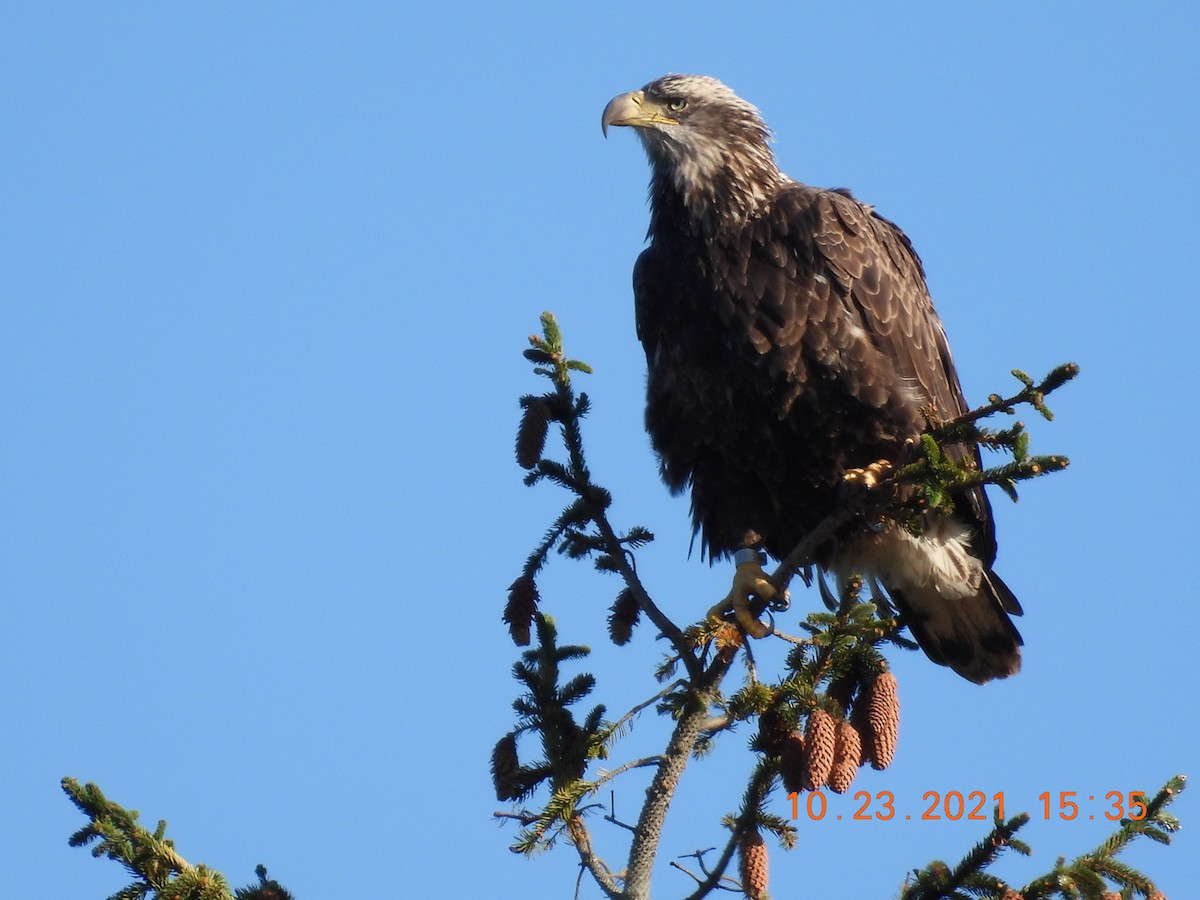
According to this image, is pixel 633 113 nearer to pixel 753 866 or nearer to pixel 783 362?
pixel 783 362

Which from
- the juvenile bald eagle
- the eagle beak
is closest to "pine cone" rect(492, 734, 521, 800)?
the juvenile bald eagle

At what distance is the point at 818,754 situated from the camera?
3820mm

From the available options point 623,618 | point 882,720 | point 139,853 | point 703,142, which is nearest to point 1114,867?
point 882,720

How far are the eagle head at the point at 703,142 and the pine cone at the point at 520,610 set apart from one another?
2150 millimetres

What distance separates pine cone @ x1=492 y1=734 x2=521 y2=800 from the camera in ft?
13.6

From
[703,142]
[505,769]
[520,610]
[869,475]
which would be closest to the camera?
[505,769]

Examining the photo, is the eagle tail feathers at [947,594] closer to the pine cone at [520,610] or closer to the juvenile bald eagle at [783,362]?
the juvenile bald eagle at [783,362]

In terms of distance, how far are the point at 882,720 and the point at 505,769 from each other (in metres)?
1.12

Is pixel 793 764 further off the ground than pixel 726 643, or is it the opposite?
pixel 726 643

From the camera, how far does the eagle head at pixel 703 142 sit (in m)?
6.00

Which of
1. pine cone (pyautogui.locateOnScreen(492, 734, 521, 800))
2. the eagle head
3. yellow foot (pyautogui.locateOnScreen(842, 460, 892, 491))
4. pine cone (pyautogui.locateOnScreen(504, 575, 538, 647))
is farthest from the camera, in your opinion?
the eagle head

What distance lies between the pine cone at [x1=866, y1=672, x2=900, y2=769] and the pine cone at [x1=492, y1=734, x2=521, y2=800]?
104cm

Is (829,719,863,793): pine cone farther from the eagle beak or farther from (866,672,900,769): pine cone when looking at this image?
the eagle beak

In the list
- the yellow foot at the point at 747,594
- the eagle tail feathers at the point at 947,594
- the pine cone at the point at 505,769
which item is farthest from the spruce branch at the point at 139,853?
the eagle tail feathers at the point at 947,594
